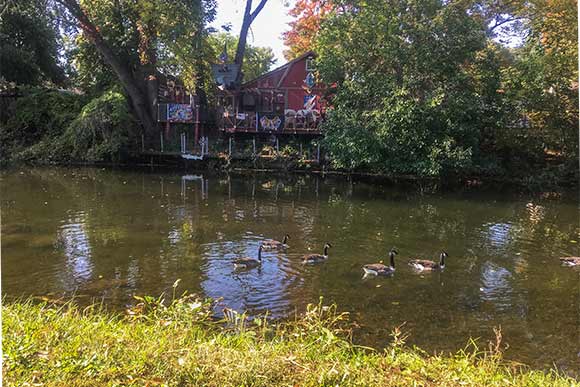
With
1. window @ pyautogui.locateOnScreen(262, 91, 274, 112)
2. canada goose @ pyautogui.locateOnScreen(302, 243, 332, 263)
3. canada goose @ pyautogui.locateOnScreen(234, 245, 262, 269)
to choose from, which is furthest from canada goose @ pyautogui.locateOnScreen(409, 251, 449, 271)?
window @ pyautogui.locateOnScreen(262, 91, 274, 112)

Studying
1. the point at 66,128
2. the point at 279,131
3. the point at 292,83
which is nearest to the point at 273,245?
the point at 279,131

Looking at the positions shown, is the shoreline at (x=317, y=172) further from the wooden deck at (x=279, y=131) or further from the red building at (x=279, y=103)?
the red building at (x=279, y=103)

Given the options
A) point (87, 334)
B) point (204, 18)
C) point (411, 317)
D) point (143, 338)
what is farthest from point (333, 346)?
point (204, 18)

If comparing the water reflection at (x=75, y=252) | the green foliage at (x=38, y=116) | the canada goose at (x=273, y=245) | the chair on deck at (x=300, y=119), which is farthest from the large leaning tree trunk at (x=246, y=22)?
the canada goose at (x=273, y=245)

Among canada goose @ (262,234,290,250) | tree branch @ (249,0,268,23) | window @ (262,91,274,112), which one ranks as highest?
tree branch @ (249,0,268,23)

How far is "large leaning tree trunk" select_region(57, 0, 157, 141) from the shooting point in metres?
25.8

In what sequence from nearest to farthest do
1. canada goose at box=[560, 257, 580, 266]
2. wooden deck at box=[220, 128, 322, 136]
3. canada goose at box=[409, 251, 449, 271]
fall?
canada goose at box=[409, 251, 449, 271]
canada goose at box=[560, 257, 580, 266]
wooden deck at box=[220, 128, 322, 136]

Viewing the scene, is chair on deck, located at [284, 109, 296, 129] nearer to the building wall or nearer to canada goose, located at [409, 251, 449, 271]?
the building wall

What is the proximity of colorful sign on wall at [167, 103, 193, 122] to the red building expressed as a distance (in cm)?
204

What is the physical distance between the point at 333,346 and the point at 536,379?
1.93 meters

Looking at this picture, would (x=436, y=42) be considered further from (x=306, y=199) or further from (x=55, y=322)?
(x=55, y=322)

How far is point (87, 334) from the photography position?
4.65 meters

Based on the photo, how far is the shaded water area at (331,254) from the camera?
839 cm

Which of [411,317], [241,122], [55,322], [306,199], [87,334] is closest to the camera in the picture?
[87,334]
